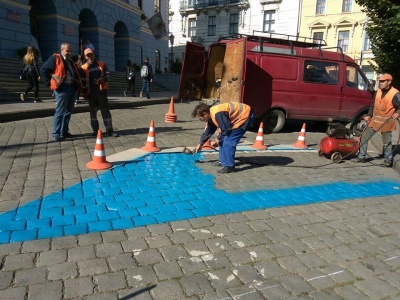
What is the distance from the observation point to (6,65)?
50.1ft

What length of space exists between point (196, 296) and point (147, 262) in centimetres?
57

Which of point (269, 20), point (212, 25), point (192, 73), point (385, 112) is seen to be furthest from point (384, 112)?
point (212, 25)

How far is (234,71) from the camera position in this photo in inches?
342

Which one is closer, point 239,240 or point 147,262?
point 147,262

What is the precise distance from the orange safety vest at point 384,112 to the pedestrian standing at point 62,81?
19.5 ft

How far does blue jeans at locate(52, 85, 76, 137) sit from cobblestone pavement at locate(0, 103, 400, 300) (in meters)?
1.48

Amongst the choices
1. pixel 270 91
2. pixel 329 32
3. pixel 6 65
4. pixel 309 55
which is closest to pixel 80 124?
pixel 270 91

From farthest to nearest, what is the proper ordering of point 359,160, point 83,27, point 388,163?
point 83,27, point 359,160, point 388,163

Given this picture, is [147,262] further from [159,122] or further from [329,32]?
[329,32]

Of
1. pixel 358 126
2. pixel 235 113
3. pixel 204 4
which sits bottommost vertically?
pixel 358 126

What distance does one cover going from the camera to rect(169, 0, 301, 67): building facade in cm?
3591

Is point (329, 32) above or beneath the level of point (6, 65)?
above

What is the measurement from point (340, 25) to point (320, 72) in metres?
28.5

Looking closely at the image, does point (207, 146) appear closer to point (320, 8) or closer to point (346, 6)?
point (346, 6)
